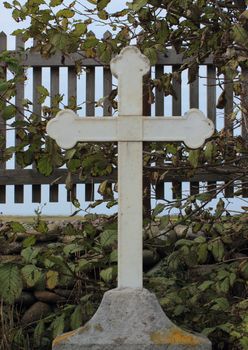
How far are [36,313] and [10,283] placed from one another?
4.28ft

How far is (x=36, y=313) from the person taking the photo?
4945 millimetres

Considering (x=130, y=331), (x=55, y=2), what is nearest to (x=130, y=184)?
Answer: (x=130, y=331)

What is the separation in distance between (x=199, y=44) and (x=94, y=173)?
3.56 feet

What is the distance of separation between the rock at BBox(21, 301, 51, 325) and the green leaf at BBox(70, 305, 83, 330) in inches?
34.7

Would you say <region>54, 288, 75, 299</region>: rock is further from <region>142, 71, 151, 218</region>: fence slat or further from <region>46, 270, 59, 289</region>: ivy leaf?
<region>46, 270, 59, 289</region>: ivy leaf

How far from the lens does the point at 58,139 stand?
3.14m

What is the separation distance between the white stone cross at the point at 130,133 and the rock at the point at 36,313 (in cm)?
204

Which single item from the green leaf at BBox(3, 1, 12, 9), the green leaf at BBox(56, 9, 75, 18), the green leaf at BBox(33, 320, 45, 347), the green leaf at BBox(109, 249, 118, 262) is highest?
the green leaf at BBox(3, 1, 12, 9)

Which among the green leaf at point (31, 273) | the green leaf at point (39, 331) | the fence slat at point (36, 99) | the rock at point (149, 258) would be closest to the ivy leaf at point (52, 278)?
the green leaf at point (31, 273)

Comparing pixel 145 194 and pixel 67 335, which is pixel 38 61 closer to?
pixel 145 194

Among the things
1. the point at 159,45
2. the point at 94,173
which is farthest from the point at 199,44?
the point at 94,173

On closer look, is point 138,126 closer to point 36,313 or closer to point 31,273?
point 31,273

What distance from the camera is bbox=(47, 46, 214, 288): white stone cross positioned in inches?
119

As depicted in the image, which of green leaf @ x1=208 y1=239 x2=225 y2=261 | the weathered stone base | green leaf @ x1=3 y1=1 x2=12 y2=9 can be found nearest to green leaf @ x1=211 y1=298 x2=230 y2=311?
green leaf @ x1=208 y1=239 x2=225 y2=261
